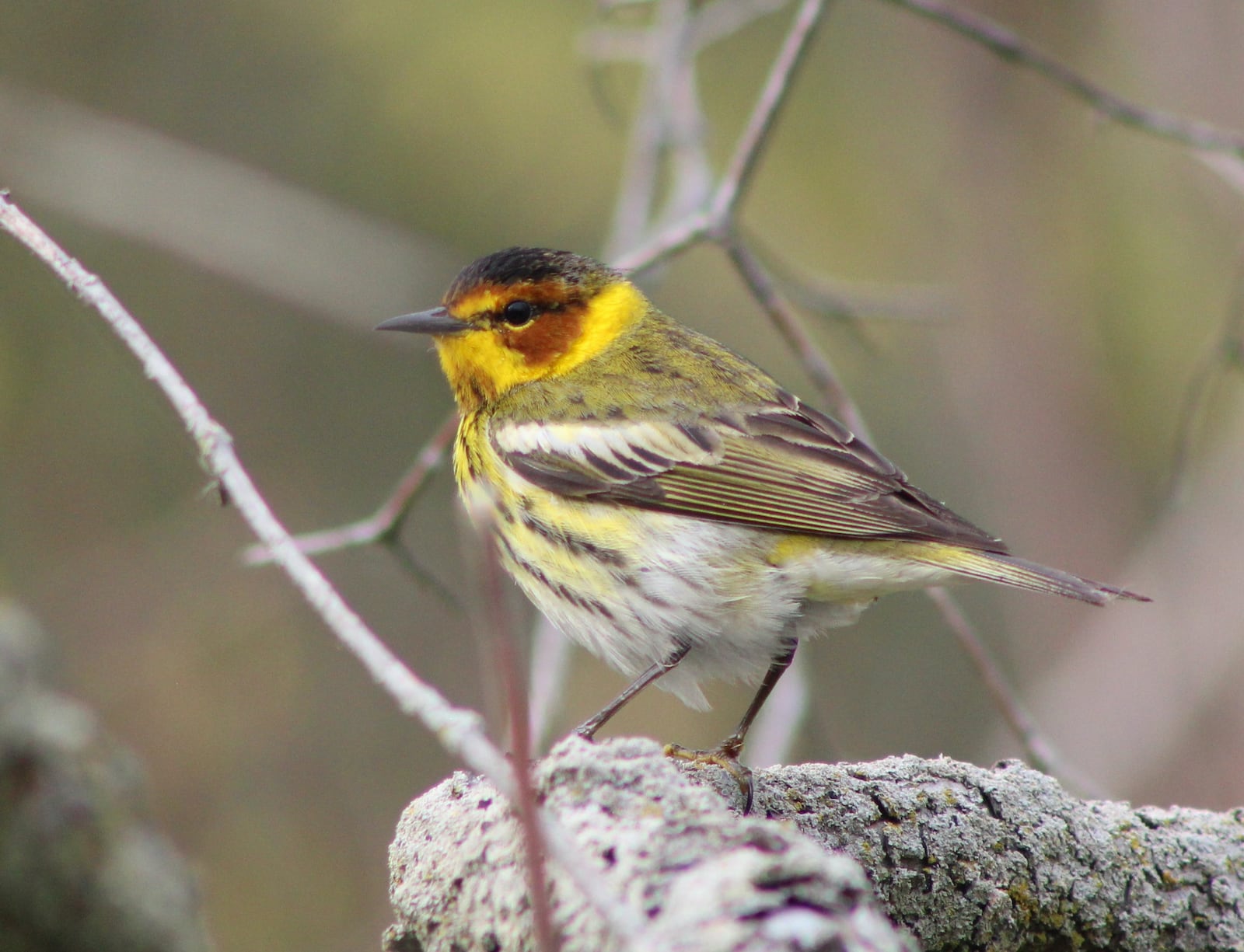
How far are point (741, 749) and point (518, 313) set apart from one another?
1915 mm

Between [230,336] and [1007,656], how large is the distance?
6083 millimetres

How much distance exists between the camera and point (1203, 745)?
7.82 metres

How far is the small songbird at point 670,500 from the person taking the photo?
4.07 m

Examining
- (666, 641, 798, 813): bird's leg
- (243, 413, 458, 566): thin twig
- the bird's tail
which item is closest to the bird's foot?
(666, 641, 798, 813): bird's leg

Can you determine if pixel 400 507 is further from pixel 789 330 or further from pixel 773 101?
pixel 773 101

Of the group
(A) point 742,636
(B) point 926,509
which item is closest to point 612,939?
(A) point 742,636

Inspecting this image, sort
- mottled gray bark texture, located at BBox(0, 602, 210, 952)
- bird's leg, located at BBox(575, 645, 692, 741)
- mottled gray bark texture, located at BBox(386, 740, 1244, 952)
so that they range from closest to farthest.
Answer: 1. mottled gray bark texture, located at BBox(0, 602, 210, 952)
2. mottled gray bark texture, located at BBox(386, 740, 1244, 952)
3. bird's leg, located at BBox(575, 645, 692, 741)

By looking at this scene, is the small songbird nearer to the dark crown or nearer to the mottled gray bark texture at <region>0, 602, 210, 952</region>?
the dark crown

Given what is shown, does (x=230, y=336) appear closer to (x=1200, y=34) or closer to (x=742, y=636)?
(x=742, y=636)

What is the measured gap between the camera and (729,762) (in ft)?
10.9

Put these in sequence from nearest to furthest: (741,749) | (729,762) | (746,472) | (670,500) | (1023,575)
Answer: (729,762) → (1023,575) → (741,749) → (670,500) → (746,472)

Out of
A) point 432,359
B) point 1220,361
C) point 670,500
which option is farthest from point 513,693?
point 432,359

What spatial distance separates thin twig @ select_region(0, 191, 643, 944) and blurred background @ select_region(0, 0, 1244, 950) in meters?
4.23

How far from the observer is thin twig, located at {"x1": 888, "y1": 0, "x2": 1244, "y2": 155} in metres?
4.71
